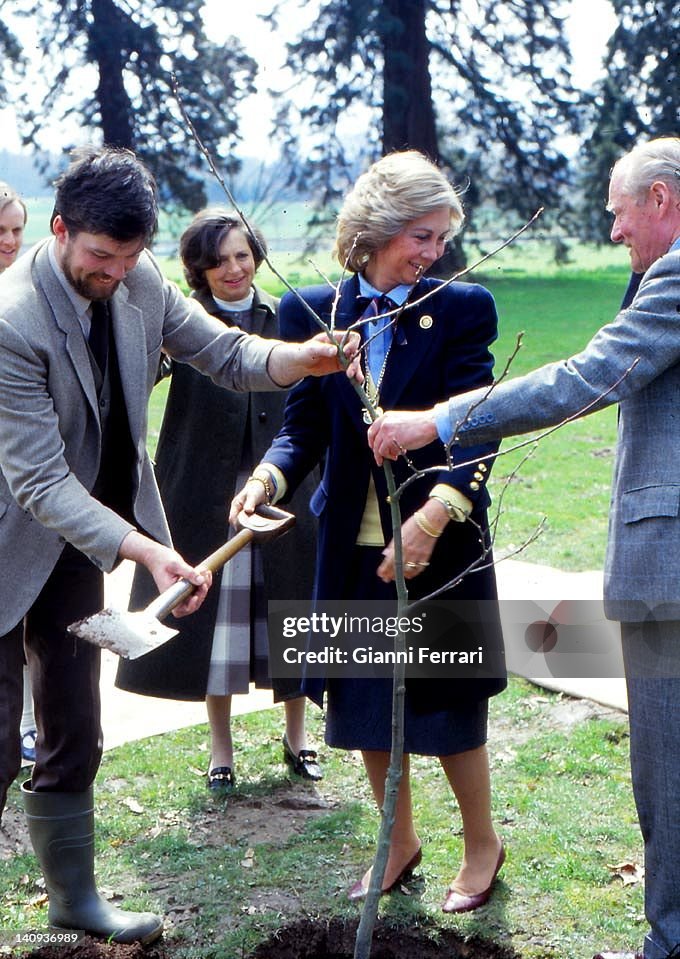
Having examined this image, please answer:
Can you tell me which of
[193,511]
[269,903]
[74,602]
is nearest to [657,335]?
[74,602]

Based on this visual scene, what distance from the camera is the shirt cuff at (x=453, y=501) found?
2.91 meters

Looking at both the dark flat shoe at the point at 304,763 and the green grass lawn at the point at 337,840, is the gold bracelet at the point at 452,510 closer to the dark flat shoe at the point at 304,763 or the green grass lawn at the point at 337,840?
the green grass lawn at the point at 337,840

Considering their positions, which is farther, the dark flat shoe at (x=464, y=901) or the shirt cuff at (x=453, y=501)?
the dark flat shoe at (x=464, y=901)

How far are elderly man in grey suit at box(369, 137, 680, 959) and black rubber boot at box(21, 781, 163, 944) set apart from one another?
4.17ft

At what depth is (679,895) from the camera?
272cm

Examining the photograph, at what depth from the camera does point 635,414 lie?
263cm

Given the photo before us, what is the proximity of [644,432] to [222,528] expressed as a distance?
6.46 feet

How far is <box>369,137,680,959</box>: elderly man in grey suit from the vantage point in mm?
2514

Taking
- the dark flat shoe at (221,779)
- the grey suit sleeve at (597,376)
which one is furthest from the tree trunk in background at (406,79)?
the grey suit sleeve at (597,376)

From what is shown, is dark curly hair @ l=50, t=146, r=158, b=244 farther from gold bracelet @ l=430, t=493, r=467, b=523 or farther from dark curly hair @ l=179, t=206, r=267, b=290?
dark curly hair @ l=179, t=206, r=267, b=290

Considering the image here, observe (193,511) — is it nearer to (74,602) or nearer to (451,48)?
(74,602)

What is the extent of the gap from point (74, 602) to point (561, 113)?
62.4ft

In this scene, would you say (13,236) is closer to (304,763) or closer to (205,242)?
(205,242)

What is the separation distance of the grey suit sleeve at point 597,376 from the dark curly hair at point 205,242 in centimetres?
173
